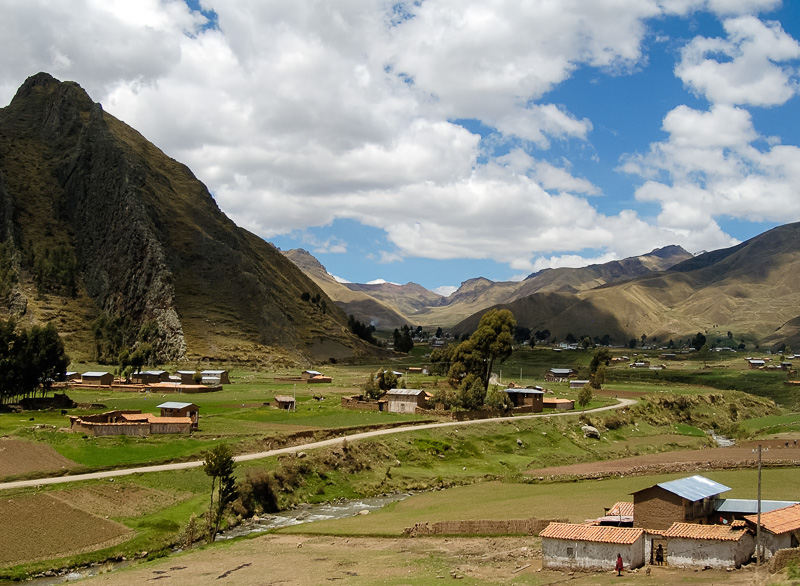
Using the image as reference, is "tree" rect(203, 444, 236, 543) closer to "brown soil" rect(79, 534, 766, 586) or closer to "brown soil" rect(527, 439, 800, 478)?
"brown soil" rect(79, 534, 766, 586)

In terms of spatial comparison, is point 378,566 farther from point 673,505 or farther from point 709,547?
point 673,505

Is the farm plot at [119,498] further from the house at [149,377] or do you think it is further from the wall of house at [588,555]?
the house at [149,377]

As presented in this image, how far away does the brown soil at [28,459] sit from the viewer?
56.1 m

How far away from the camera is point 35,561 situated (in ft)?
139

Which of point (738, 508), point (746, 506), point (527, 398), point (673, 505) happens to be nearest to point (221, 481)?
point (673, 505)

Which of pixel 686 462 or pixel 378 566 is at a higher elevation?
pixel 686 462

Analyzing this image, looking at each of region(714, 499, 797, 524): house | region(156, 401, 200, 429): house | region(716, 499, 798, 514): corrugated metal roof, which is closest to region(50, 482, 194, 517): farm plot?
region(156, 401, 200, 429): house

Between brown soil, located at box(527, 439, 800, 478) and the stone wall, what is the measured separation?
890 inches

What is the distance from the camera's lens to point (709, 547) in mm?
34719

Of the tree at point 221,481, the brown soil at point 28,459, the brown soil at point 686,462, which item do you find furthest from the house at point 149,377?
the tree at point 221,481

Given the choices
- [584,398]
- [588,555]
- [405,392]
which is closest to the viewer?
[588,555]

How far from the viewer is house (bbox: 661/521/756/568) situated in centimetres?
3438

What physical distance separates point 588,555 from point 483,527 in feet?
34.1

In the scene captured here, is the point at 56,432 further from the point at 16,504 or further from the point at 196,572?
the point at 196,572
